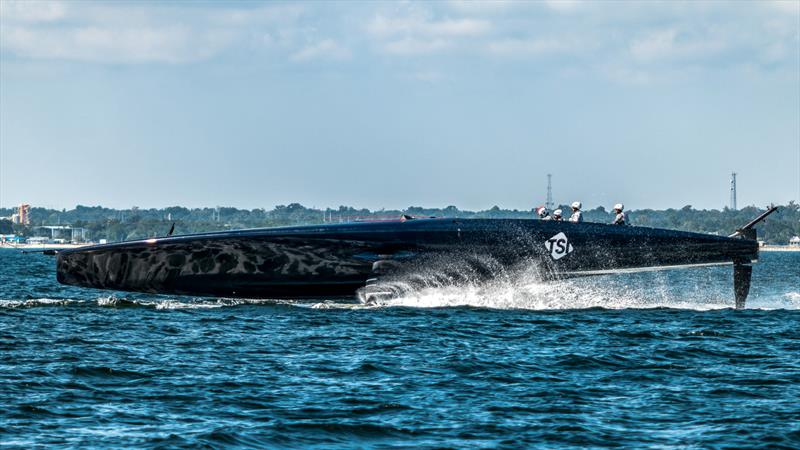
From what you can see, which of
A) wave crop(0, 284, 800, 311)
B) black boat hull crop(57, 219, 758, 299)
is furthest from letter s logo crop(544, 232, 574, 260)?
wave crop(0, 284, 800, 311)

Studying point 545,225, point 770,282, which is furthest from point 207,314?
point 770,282

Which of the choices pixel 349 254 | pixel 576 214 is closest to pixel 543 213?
pixel 576 214

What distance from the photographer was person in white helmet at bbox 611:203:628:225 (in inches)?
1292

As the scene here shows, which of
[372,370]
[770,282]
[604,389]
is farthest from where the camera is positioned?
[770,282]

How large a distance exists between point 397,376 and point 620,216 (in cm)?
1467

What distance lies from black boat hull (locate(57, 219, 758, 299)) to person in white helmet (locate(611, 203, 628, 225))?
0.77 m

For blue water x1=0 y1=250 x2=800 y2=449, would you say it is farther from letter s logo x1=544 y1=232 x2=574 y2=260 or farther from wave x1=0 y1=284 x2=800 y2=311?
letter s logo x1=544 y1=232 x2=574 y2=260

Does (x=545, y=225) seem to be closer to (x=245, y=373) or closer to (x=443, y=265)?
(x=443, y=265)

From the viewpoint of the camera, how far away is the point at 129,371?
20.4 m

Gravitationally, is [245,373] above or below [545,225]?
below

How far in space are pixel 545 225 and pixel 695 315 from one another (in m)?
4.81

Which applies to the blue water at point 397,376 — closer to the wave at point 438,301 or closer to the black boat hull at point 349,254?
the wave at point 438,301

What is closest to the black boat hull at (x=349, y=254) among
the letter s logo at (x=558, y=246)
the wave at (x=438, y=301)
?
the letter s logo at (x=558, y=246)

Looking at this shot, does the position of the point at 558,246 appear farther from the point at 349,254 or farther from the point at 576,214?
the point at 349,254
